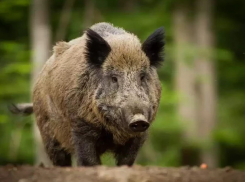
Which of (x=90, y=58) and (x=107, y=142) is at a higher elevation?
(x=90, y=58)

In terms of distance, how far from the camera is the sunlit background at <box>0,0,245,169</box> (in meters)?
16.2

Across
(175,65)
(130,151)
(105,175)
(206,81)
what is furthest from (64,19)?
(105,175)

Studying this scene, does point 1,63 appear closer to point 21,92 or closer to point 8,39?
point 21,92

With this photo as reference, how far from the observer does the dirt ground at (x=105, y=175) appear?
6168mm

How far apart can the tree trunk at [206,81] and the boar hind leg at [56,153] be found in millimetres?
8577

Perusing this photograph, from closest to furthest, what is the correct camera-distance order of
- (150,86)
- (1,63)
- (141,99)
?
(141,99), (150,86), (1,63)

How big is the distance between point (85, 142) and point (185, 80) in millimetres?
10282

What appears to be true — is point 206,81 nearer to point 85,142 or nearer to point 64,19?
point 64,19

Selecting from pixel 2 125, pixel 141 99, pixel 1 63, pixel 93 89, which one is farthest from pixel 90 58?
pixel 2 125

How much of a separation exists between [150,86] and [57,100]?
1.29 meters

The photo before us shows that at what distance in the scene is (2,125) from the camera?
59.8ft

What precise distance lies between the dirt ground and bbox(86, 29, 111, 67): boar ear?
1.43 metres

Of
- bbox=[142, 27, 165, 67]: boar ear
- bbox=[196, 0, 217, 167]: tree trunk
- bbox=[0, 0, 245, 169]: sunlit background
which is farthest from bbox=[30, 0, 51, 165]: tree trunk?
bbox=[142, 27, 165, 67]: boar ear

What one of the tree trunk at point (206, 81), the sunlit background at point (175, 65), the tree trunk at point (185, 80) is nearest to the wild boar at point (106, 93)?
the sunlit background at point (175, 65)
